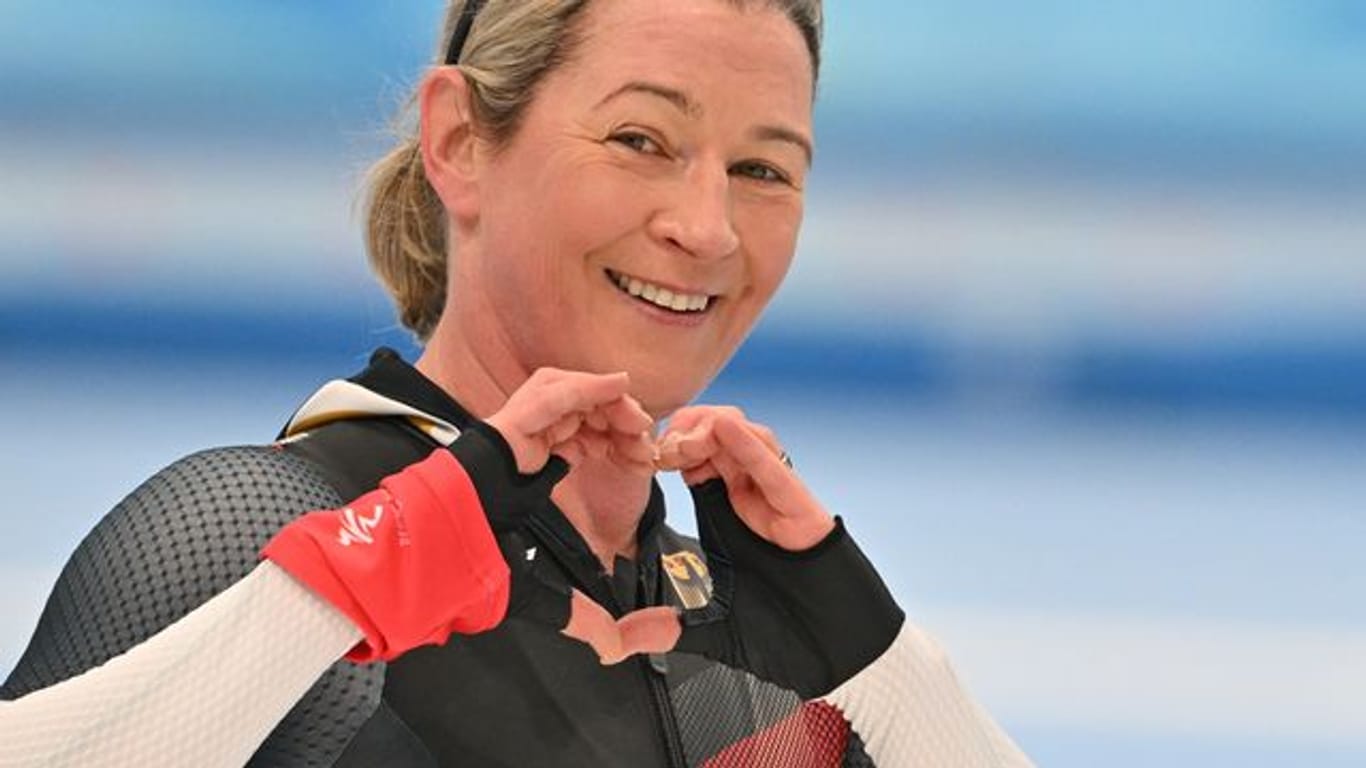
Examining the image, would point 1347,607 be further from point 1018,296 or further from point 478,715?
point 478,715

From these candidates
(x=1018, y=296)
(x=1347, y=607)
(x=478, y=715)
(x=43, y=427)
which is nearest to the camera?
(x=478, y=715)

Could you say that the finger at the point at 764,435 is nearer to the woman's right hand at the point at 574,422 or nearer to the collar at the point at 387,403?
the woman's right hand at the point at 574,422

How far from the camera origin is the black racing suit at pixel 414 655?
1542 millimetres

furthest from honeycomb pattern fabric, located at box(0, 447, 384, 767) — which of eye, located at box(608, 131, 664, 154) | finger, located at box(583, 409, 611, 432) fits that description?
eye, located at box(608, 131, 664, 154)

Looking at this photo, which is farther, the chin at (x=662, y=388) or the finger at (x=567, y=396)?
the chin at (x=662, y=388)

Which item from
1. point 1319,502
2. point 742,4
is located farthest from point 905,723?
point 1319,502

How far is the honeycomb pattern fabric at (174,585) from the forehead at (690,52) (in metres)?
0.51

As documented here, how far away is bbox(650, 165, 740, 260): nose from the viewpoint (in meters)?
1.84

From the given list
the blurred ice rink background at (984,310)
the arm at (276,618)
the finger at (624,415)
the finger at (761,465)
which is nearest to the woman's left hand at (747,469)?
the finger at (761,465)

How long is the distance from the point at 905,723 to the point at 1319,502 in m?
2.15

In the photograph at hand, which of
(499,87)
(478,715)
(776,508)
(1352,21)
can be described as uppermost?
(1352,21)

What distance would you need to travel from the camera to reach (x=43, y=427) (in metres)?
3.30

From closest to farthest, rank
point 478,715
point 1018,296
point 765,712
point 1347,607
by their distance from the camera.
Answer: point 478,715
point 765,712
point 1347,607
point 1018,296

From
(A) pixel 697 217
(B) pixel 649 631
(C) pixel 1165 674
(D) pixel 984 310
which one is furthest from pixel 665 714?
(D) pixel 984 310
